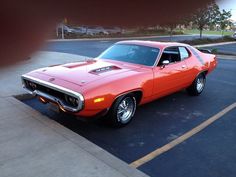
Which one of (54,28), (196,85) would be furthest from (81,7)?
(196,85)

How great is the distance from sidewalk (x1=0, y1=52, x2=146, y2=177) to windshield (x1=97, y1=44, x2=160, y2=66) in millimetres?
1913

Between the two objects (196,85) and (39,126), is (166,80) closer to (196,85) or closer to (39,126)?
(196,85)

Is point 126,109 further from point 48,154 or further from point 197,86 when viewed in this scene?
point 197,86

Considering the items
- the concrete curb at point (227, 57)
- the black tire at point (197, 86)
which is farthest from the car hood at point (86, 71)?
the concrete curb at point (227, 57)

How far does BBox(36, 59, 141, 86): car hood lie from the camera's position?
168 inches

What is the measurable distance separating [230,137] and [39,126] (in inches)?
108

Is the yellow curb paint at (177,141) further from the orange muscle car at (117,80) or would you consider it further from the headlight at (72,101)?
the headlight at (72,101)

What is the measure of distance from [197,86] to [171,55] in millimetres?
1284

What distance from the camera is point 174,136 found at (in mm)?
4242

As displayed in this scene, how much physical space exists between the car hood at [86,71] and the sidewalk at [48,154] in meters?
0.71

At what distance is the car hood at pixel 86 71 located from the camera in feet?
14.0

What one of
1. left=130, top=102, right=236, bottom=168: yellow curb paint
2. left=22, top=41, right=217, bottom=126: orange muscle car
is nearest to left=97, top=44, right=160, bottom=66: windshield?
left=22, top=41, right=217, bottom=126: orange muscle car

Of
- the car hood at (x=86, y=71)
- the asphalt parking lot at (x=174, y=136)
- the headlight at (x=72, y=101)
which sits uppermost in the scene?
the car hood at (x=86, y=71)

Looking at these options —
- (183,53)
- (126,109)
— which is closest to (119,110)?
(126,109)
